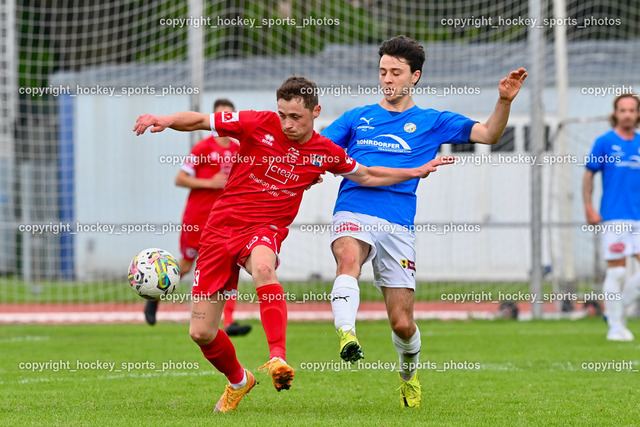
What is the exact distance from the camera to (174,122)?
541cm

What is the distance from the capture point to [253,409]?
18.8 ft

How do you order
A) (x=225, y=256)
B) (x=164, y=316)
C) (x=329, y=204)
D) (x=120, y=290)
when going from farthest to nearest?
(x=329, y=204) < (x=120, y=290) < (x=164, y=316) < (x=225, y=256)

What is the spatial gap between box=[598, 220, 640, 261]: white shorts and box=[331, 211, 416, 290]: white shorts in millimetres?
4765

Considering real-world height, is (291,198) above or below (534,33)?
below

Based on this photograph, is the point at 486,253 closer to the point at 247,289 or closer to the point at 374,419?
the point at 247,289

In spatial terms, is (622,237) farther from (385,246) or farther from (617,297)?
(385,246)

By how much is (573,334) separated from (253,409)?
610cm

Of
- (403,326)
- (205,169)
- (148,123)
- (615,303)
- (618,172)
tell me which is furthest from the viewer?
(205,169)

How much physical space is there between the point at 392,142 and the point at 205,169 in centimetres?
460

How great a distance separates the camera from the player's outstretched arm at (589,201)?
10047 millimetres

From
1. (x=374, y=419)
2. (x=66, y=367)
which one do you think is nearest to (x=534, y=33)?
(x=66, y=367)

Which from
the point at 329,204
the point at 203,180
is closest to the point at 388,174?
the point at 203,180

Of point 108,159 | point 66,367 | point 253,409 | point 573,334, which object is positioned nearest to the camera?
point 253,409

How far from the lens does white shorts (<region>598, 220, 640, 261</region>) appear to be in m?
9.99
